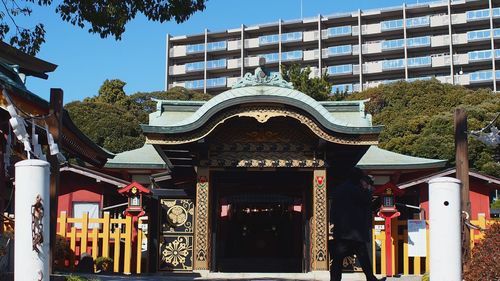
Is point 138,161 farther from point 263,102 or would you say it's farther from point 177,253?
point 263,102

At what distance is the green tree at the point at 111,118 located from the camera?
47344mm

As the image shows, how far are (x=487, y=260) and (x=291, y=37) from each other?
72952 millimetres

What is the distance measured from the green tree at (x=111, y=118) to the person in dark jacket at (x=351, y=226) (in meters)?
37.2

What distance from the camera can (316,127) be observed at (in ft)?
56.4

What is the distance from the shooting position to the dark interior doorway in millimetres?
19234

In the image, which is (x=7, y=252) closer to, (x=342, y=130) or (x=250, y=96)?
(x=250, y=96)

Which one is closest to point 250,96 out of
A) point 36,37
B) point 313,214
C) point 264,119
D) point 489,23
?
point 264,119

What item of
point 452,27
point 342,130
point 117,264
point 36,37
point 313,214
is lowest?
point 117,264

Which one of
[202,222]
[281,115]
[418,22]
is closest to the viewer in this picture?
[281,115]

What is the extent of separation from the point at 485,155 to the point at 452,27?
33573mm

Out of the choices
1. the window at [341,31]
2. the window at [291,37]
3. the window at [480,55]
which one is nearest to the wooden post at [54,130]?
the window at [480,55]

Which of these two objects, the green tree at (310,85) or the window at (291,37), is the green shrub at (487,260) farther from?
the window at (291,37)

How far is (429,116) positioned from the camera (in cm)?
5075

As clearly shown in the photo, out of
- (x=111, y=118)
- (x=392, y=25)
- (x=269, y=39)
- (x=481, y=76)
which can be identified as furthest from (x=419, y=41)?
(x=111, y=118)
